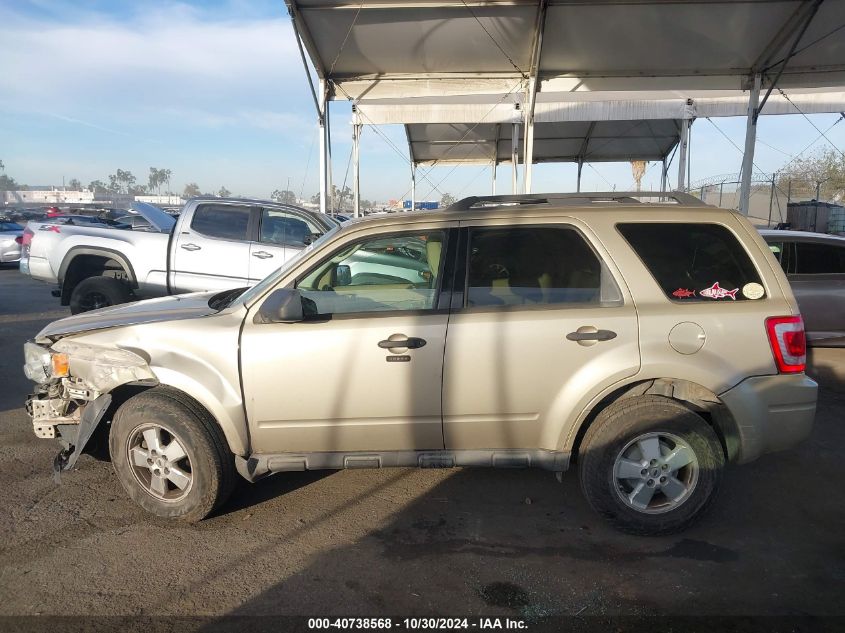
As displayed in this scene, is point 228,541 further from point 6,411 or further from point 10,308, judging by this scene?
point 10,308

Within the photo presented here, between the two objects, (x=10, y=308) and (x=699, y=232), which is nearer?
(x=699, y=232)

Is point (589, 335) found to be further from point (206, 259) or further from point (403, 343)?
point (206, 259)

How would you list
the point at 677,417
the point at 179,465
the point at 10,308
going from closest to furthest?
the point at 677,417
the point at 179,465
the point at 10,308

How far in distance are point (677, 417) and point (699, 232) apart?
3.67ft

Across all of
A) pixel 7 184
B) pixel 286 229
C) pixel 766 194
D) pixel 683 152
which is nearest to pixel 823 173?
pixel 766 194

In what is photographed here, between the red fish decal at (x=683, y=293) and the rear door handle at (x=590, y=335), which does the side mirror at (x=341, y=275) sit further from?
the red fish decal at (x=683, y=293)

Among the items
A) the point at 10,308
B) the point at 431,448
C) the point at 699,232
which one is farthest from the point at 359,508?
the point at 10,308

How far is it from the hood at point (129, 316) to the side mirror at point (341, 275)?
790mm

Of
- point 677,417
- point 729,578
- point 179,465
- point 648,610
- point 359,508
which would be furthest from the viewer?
point 359,508

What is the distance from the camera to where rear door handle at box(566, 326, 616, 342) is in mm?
3496

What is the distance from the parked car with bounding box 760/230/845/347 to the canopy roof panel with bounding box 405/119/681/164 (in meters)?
12.1

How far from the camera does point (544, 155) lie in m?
23.6

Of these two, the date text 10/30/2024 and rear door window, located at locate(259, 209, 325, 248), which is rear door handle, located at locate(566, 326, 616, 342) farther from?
rear door window, located at locate(259, 209, 325, 248)

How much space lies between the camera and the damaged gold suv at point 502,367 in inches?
138
